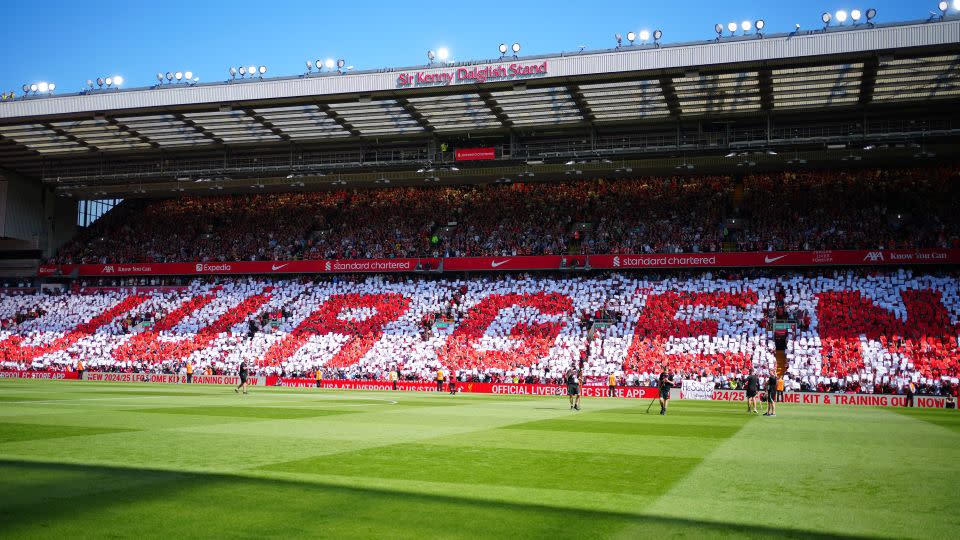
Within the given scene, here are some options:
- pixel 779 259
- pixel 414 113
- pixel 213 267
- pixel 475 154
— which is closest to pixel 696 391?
pixel 779 259

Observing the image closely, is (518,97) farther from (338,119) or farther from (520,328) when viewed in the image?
(520,328)

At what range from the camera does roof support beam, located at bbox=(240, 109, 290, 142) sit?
2047 inches

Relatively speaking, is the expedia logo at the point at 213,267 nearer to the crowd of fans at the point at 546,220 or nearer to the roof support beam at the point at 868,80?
the crowd of fans at the point at 546,220

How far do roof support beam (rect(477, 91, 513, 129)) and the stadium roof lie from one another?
7 centimetres

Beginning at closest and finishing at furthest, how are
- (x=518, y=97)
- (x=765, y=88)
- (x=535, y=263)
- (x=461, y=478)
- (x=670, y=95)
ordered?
(x=461, y=478) < (x=765, y=88) < (x=670, y=95) < (x=518, y=97) < (x=535, y=263)

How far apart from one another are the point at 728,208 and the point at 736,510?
50785 mm

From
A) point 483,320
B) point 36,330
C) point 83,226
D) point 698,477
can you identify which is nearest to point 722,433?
point 698,477

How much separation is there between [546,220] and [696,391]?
24972 mm

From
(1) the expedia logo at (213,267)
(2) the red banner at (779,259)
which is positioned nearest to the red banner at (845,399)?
(2) the red banner at (779,259)

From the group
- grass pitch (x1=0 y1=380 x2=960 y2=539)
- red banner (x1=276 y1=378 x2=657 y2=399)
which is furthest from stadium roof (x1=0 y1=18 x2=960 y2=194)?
grass pitch (x1=0 y1=380 x2=960 y2=539)

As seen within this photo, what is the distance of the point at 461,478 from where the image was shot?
12.3 metres

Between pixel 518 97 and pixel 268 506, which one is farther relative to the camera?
pixel 518 97

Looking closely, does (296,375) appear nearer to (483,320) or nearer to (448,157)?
(483,320)

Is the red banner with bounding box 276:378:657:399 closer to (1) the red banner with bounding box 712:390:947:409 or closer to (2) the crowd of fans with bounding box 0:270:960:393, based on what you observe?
(2) the crowd of fans with bounding box 0:270:960:393
